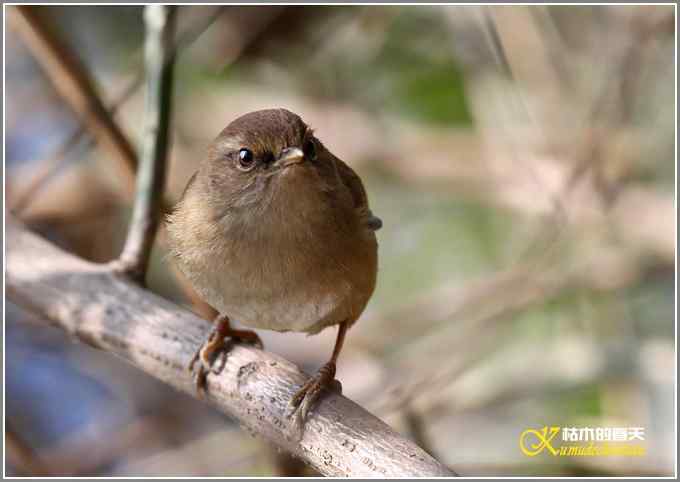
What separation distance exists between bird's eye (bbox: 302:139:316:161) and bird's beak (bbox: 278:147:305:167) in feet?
0.17

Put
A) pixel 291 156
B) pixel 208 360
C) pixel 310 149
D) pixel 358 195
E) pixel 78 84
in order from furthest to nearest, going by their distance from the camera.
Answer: pixel 78 84 < pixel 358 195 < pixel 208 360 < pixel 310 149 < pixel 291 156

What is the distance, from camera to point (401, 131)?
6203mm

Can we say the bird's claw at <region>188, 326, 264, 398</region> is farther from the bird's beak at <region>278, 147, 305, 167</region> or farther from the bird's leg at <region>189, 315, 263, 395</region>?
the bird's beak at <region>278, 147, 305, 167</region>

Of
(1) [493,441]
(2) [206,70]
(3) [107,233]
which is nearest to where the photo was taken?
(1) [493,441]

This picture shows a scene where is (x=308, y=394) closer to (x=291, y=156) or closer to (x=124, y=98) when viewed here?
(x=291, y=156)

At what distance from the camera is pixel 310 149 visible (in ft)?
10.4

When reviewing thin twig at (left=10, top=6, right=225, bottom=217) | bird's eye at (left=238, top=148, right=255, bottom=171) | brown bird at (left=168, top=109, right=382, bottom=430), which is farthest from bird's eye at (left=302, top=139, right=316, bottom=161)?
thin twig at (left=10, top=6, right=225, bottom=217)

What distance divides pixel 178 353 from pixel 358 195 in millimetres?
954

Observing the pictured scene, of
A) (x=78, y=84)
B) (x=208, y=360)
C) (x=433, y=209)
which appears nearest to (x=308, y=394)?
(x=208, y=360)

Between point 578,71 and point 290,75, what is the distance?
1970 millimetres

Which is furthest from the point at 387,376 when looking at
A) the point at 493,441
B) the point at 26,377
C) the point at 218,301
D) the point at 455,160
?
the point at 26,377

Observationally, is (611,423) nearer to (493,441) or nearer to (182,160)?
(493,441)

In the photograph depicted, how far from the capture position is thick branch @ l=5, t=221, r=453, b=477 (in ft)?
9.59

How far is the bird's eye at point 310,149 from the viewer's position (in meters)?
3.13
